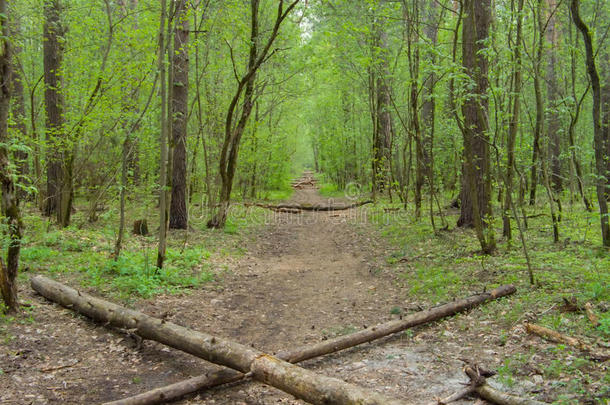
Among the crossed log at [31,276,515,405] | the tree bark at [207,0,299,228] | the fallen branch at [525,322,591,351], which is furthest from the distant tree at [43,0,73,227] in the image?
the fallen branch at [525,322,591,351]

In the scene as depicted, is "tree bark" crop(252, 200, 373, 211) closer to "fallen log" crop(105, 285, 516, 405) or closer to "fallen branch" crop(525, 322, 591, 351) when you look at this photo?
"fallen log" crop(105, 285, 516, 405)

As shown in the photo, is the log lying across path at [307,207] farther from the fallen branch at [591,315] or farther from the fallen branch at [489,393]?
the fallen branch at [489,393]

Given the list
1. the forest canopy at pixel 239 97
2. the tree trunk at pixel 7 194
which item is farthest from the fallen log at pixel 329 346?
the tree trunk at pixel 7 194

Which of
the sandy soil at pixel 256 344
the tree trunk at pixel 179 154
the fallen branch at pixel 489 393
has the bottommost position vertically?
the sandy soil at pixel 256 344

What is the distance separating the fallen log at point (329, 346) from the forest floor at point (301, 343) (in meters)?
0.11

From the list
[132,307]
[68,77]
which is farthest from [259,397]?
[68,77]

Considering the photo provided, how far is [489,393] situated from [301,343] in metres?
2.38

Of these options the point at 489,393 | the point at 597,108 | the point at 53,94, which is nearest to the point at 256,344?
the point at 489,393

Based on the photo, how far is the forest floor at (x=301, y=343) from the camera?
3850 millimetres

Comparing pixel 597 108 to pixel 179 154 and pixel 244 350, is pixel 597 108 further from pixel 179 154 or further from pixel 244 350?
pixel 179 154

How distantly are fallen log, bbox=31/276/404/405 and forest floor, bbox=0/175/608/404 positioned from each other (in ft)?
0.58

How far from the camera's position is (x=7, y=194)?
16.5ft

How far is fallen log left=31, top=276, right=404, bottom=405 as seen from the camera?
340cm

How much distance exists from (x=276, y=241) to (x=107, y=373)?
27.7ft
